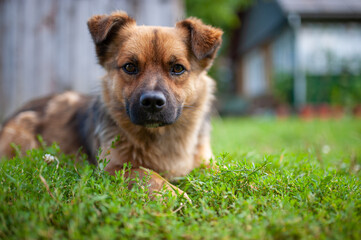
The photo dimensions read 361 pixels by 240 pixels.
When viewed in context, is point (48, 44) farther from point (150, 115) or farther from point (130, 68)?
point (150, 115)

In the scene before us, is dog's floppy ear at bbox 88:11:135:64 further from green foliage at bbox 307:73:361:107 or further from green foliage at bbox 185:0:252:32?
green foliage at bbox 185:0:252:32

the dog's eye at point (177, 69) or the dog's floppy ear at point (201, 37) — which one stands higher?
the dog's floppy ear at point (201, 37)

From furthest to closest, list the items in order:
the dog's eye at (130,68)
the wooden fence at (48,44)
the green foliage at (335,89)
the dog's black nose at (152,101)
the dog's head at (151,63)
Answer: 1. the green foliage at (335,89)
2. the wooden fence at (48,44)
3. the dog's eye at (130,68)
4. the dog's head at (151,63)
5. the dog's black nose at (152,101)

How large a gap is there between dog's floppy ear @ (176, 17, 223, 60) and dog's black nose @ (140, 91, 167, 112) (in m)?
0.69

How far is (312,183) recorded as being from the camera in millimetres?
2129

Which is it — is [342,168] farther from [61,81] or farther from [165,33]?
[61,81]

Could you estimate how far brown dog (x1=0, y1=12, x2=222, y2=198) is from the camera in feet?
8.69

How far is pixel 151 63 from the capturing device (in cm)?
280

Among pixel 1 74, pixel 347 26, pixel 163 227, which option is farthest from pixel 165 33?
pixel 347 26

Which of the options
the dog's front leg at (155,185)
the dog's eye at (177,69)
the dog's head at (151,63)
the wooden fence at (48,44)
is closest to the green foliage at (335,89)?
the wooden fence at (48,44)

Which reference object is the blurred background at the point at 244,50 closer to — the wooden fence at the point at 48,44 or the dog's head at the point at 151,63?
the wooden fence at the point at 48,44

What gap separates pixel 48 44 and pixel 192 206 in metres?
5.78

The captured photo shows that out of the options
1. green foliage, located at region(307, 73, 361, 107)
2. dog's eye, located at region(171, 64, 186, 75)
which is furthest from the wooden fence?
green foliage, located at region(307, 73, 361, 107)

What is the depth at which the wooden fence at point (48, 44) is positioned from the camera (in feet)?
21.0
